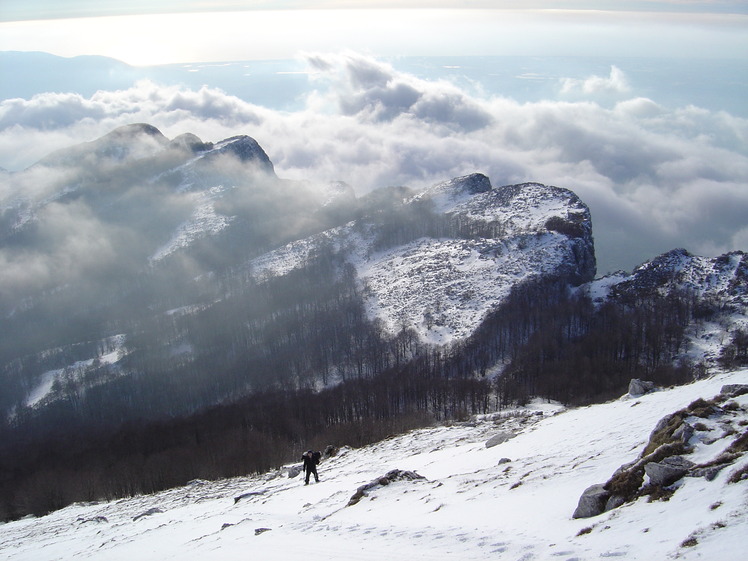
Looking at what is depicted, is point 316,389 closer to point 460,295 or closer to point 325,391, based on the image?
point 325,391

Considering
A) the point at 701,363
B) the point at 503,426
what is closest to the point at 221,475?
the point at 503,426

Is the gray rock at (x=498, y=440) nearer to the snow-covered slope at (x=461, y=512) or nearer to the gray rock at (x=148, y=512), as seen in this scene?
the snow-covered slope at (x=461, y=512)

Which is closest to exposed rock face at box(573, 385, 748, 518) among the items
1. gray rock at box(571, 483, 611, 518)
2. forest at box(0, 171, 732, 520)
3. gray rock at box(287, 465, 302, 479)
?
gray rock at box(571, 483, 611, 518)

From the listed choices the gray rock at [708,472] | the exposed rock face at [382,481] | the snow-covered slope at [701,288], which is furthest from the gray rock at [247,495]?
the snow-covered slope at [701,288]

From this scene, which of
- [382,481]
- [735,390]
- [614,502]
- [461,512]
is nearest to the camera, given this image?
[614,502]

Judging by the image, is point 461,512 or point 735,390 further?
point 735,390

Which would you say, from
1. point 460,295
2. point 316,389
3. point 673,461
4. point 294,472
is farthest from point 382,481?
→ point 460,295

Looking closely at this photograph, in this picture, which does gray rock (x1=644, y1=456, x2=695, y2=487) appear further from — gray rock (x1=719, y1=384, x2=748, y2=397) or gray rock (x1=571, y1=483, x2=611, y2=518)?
gray rock (x1=719, y1=384, x2=748, y2=397)
